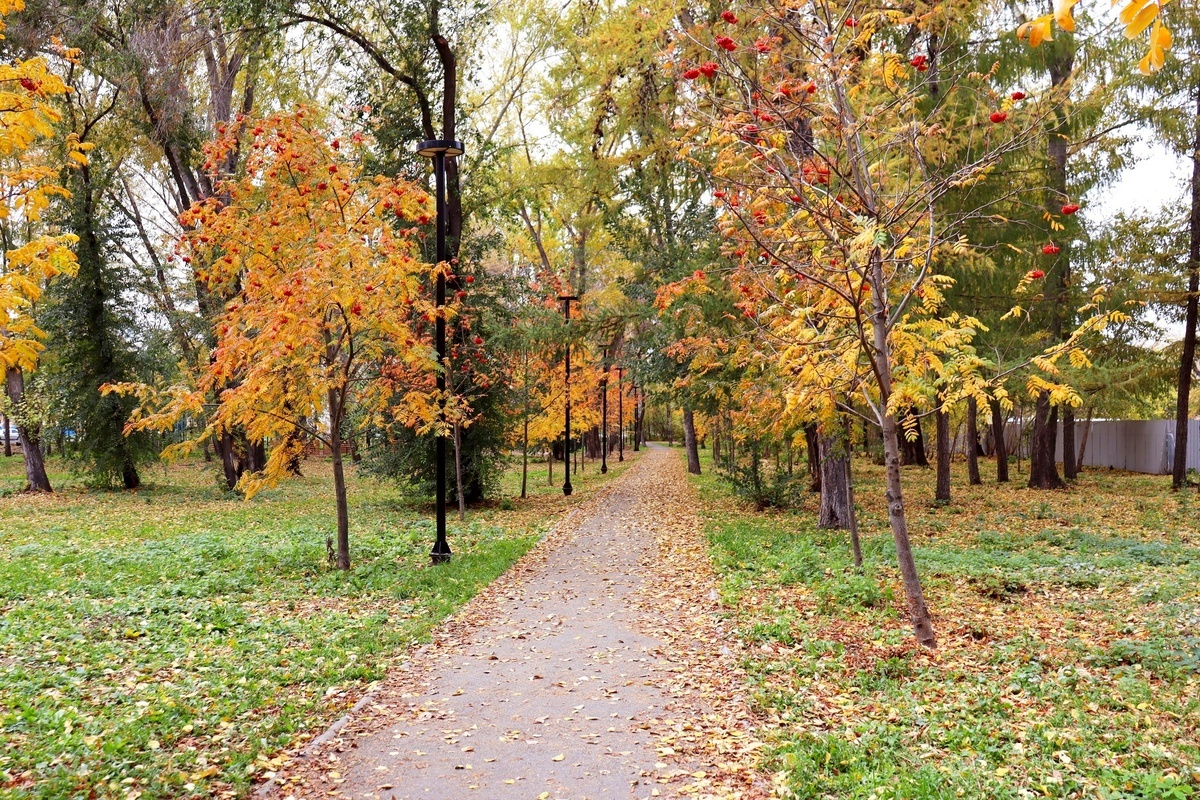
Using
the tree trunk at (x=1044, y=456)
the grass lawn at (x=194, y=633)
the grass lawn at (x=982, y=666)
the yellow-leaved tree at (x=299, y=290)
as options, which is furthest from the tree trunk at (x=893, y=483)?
the tree trunk at (x=1044, y=456)

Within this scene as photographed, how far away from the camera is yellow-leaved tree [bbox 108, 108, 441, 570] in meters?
8.49

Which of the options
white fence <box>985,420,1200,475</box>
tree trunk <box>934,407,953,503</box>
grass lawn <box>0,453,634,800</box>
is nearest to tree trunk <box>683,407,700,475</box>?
white fence <box>985,420,1200,475</box>

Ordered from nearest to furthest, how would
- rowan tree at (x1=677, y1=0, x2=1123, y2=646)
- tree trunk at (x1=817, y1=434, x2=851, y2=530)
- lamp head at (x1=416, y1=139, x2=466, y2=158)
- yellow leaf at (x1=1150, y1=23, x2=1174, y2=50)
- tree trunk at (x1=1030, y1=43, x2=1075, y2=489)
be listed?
yellow leaf at (x1=1150, y1=23, x2=1174, y2=50)
rowan tree at (x1=677, y1=0, x2=1123, y2=646)
lamp head at (x1=416, y1=139, x2=466, y2=158)
tree trunk at (x1=817, y1=434, x2=851, y2=530)
tree trunk at (x1=1030, y1=43, x2=1075, y2=489)

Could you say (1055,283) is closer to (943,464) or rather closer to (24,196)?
(943,464)

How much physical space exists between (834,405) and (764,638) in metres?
3.26

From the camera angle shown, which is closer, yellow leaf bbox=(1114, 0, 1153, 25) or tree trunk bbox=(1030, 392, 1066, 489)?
yellow leaf bbox=(1114, 0, 1153, 25)

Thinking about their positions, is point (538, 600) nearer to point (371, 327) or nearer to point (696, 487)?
point (371, 327)

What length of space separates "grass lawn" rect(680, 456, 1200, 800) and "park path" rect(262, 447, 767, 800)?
37cm

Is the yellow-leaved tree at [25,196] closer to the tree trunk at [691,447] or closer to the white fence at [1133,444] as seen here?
the tree trunk at [691,447]

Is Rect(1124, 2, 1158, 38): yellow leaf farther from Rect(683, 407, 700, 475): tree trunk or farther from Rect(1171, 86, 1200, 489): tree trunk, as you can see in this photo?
Rect(683, 407, 700, 475): tree trunk

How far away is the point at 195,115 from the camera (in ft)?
58.5

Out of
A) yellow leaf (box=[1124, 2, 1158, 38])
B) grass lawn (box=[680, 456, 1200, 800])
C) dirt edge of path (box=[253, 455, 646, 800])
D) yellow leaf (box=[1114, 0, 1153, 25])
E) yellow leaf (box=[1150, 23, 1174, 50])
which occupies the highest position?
yellow leaf (box=[1114, 0, 1153, 25])

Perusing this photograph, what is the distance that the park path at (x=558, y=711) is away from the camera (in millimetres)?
4148

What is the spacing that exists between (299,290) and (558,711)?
5.47 m
